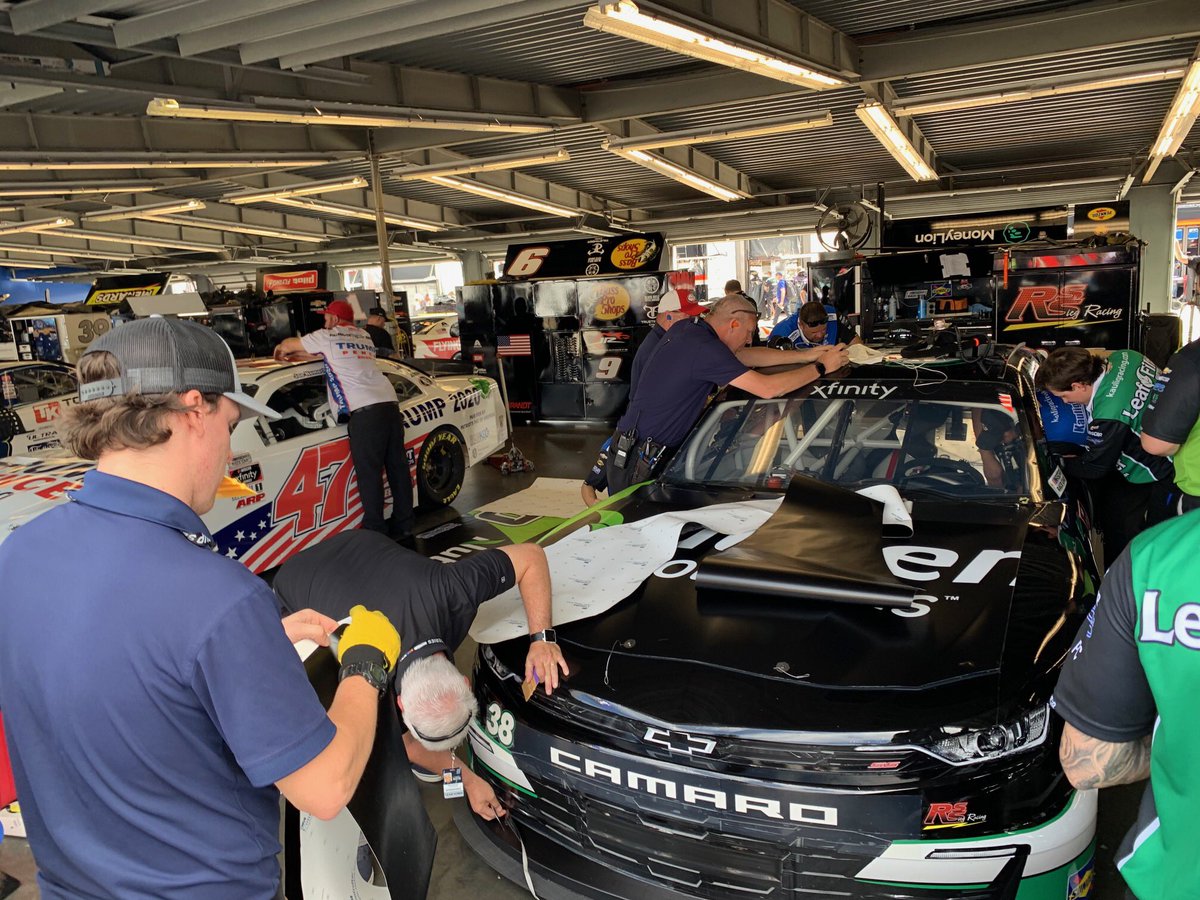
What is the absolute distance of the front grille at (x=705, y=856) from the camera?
1.90 m

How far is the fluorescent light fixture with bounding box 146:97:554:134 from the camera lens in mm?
7254

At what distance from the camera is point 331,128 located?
11312 mm

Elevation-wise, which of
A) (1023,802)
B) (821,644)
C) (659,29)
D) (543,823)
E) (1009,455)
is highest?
(659,29)

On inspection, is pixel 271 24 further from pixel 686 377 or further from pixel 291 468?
pixel 686 377


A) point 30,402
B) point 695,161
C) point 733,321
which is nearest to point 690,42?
point 733,321

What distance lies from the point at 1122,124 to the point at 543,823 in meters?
14.7

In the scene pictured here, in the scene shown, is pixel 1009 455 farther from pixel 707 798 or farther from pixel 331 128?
pixel 331 128

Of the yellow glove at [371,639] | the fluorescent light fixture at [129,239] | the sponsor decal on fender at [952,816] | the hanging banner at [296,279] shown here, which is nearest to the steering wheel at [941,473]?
the sponsor decal on fender at [952,816]

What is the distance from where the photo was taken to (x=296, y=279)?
16.7 metres

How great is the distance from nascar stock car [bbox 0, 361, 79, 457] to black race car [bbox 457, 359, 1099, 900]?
6887mm

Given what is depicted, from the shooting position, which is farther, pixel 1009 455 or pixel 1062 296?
pixel 1062 296

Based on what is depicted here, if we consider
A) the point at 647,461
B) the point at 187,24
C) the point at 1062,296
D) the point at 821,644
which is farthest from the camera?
the point at 1062,296

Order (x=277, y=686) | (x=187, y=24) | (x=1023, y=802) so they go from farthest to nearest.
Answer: (x=187, y=24), (x=1023, y=802), (x=277, y=686)

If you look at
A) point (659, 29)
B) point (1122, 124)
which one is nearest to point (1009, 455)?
point (659, 29)
